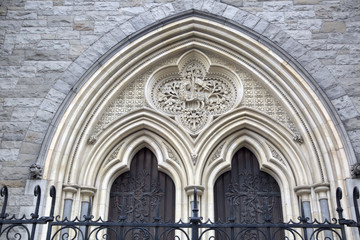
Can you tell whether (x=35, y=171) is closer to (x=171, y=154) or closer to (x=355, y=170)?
(x=171, y=154)

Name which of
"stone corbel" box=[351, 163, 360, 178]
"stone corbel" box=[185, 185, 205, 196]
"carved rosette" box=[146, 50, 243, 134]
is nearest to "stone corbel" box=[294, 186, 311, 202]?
"stone corbel" box=[351, 163, 360, 178]

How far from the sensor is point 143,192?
6.85m

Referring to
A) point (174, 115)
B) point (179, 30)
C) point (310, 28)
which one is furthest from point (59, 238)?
point (310, 28)

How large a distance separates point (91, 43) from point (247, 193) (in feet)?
12.5

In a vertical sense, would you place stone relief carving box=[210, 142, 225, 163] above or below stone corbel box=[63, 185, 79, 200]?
above

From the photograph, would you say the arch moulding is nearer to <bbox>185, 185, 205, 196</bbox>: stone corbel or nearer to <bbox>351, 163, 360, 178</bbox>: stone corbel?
<bbox>185, 185, 205, 196</bbox>: stone corbel

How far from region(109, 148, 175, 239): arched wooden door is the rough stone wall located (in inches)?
61.2

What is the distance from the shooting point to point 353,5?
7289mm

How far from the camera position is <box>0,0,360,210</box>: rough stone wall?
21.1 feet

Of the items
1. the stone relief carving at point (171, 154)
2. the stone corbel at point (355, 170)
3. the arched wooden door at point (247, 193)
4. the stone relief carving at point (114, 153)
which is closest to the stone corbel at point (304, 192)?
the arched wooden door at point (247, 193)

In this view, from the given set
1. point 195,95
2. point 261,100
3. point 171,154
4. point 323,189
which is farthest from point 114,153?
point 323,189

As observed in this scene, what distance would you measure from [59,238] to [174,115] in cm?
279

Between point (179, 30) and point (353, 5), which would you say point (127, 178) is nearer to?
point (179, 30)

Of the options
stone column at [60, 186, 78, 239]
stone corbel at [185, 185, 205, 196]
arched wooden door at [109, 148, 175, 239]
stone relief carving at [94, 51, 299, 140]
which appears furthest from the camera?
stone relief carving at [94, 51, 299, 140]
